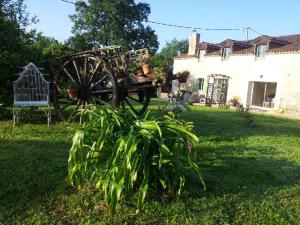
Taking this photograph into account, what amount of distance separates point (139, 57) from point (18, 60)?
319 centimetres

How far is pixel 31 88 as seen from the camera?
29.9 ft

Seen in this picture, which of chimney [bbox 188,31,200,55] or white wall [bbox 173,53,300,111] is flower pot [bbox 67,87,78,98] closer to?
white wall [bbox 173,53,300,111]

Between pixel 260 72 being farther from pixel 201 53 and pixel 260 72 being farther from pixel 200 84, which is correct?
pixel 201 53

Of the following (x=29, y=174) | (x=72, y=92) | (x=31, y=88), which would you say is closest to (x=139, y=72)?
(x=72, y=92)

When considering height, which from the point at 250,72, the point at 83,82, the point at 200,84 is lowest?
the point at 200,84

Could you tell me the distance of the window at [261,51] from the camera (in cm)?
2636

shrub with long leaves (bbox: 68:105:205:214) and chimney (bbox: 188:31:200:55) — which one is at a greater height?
chimney (bbox: 188:31:200:55)

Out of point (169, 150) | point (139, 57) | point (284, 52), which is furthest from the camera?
point (284, 52)

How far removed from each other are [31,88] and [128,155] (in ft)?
19.5

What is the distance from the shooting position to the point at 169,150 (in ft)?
13.9

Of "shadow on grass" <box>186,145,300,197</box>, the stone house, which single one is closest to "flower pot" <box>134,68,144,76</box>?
"shadow on grass" <box>186,145,300,197</box>

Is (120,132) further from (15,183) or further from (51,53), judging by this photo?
(51,53)

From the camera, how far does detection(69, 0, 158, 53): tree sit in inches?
1695

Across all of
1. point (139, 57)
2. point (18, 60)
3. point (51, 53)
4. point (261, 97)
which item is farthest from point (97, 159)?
point (261, 97)
